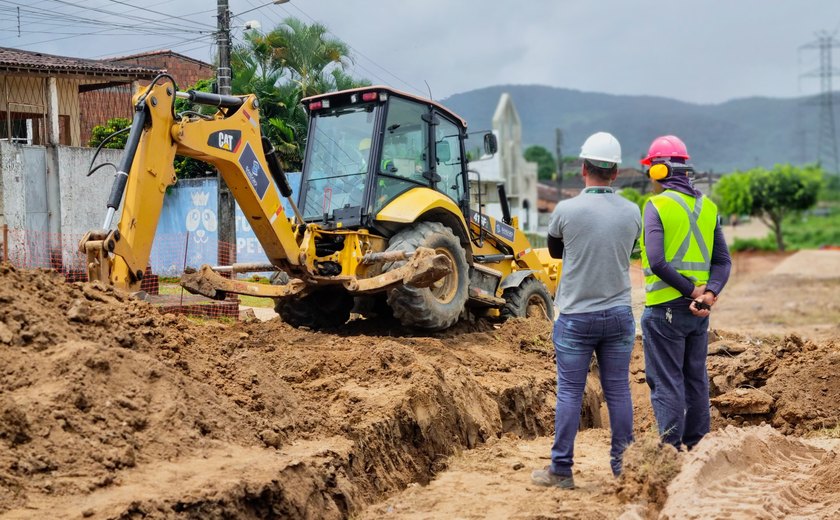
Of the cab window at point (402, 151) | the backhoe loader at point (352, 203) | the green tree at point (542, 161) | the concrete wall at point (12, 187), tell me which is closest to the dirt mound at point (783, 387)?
the backhoe loader at point (352, 203)

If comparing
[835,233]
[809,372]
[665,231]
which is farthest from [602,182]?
[835,233]

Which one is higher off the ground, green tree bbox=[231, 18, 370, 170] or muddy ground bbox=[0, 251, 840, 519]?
green tree bbox=[231, 18, 370, 170]

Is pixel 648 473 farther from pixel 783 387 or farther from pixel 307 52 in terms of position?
pixel 307 52

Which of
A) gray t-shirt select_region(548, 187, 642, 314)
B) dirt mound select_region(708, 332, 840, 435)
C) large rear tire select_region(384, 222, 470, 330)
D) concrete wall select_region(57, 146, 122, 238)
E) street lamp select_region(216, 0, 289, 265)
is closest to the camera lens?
gray t-shirt select_region(548, 187, 642, 314)

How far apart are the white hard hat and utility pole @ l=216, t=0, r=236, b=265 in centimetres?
964

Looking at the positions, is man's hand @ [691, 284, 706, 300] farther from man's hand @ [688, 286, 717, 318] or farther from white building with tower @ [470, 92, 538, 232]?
white building with tower @ [470, 92, 538, 232]

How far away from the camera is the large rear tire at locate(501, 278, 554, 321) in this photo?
11.9 m

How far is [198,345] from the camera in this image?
21.4 feet

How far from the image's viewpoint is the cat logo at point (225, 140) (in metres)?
8.73

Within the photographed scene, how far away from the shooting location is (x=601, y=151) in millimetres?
5637

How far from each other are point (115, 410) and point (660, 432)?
132 inches

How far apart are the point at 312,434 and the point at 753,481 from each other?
279 centimetres

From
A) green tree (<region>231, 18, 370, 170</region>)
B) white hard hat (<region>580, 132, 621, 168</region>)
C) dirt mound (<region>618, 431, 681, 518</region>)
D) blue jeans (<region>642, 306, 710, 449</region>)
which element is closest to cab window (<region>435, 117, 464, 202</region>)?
white hard hat (<region>580, 132, 621, 168</region>)

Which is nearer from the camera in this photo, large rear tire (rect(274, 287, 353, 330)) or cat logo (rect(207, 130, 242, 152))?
cat logo (rect(207, 130, 242, 152))
